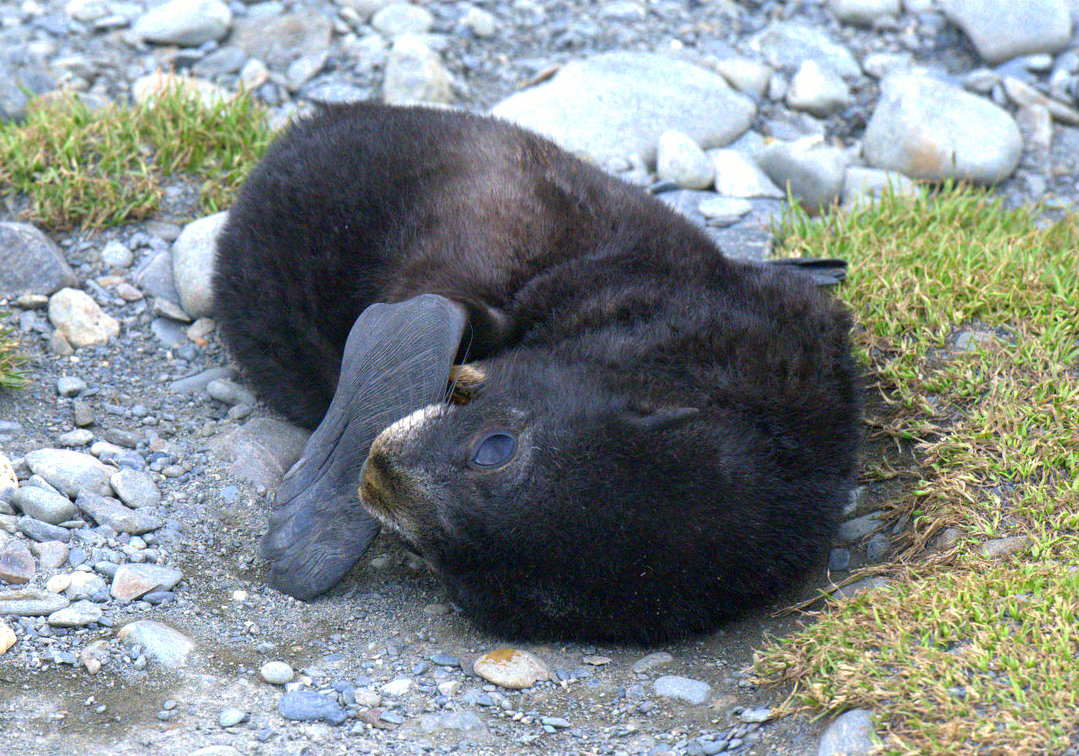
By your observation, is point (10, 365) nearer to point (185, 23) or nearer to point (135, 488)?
point (135, 488)

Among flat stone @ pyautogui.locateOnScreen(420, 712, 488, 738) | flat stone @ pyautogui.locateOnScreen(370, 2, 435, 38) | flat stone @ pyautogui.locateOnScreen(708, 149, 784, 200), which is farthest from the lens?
flat stone @ pyautogui.locateOnScreen(370, 2, 435, 38)

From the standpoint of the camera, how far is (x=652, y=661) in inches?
143

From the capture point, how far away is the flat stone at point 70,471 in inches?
164

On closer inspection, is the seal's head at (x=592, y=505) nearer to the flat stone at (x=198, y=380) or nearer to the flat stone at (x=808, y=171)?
the flat stone at (x=198, y=380)

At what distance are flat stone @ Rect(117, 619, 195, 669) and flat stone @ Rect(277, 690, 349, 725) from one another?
0.38m

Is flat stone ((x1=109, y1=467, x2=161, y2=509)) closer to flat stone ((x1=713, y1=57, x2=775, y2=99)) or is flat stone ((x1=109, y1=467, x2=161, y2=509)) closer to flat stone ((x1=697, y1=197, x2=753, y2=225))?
flat stone ((x1=697, y1=197, x2=753, y2=225))

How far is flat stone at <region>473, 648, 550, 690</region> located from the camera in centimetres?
351

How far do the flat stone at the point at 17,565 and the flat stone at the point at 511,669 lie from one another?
4.78ft

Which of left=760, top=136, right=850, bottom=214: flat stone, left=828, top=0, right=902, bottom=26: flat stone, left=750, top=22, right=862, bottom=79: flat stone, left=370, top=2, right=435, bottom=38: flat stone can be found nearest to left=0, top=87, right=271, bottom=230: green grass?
left=370, top=2, right=435, bottom=38: flat stone

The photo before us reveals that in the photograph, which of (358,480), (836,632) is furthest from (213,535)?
(836,632)

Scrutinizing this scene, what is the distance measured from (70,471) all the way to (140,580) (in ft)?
2.21

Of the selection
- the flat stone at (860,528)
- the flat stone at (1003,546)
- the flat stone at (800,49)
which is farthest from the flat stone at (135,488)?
the flat stone at (800,49)

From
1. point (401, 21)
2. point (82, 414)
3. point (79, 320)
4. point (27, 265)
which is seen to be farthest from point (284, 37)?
point (82, 414)

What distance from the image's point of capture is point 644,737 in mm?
3301
